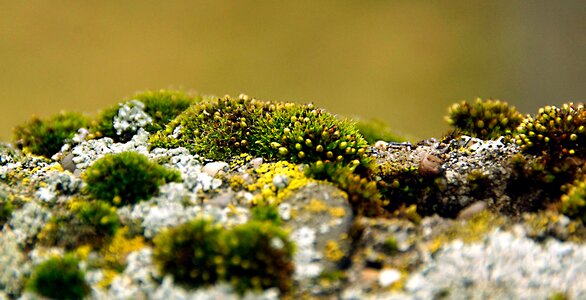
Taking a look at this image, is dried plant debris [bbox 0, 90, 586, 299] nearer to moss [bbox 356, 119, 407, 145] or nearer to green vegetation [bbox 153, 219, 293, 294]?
green vegetation [bbox 153, 219, 293, 294]

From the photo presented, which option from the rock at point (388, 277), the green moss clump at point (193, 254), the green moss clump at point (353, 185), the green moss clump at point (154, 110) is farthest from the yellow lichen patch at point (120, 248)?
the green moss clump at point (154, 110)

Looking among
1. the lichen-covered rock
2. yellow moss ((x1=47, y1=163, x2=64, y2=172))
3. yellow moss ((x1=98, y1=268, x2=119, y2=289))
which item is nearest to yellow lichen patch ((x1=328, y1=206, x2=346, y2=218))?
the lichen-covered rock

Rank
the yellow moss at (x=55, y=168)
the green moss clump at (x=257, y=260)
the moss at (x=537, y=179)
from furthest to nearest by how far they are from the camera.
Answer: the yellow moss at (x=55, y=168) → the moss at (x=537, y=179) → the green moss clump at (x=257, y=260)

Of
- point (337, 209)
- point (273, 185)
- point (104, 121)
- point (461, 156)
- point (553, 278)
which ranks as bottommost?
point (553, 278)

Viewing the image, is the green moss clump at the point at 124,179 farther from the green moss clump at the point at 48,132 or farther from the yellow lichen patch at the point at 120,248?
the green moss clump at the point at 48,132

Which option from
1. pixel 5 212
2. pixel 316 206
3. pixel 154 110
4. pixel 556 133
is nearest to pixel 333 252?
pixel 316 206

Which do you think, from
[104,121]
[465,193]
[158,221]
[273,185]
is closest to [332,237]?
[273,185]

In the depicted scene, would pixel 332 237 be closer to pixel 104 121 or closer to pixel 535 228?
pixel 535 228
